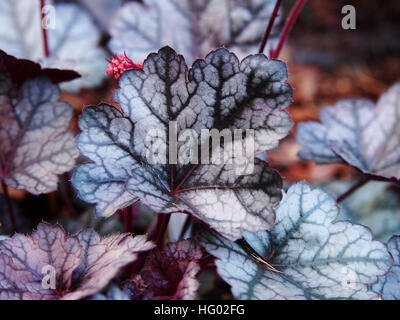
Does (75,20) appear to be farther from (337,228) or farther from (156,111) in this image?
Answer: (337,228)

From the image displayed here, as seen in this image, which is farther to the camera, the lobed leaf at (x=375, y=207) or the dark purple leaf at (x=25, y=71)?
the lobed leaf at (x=375, y=207)

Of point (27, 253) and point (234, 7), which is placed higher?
point (234, 7)

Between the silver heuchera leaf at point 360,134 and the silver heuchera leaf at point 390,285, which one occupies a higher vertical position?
the silver heuchera leaf at point 360,134

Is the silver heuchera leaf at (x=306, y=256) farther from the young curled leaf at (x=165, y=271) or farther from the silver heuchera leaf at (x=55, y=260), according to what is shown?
the silver heuchera leaf at (x=55, y=260)

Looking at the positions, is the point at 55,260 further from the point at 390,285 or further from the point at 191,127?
the point at 390,285

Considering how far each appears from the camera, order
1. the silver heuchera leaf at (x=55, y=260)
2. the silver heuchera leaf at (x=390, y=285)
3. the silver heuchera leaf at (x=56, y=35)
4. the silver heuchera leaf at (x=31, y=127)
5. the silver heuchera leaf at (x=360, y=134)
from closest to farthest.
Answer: the silver heuchera leaf at (x=55, y=260) → the silver heuchera leaf at (x=390, y=285) → the silver heuchera leaf at (x=31, y=127) → the silver heuchera leaf at (x=360, y=134) → the silver heuchera leaf at (x=56, y=35)

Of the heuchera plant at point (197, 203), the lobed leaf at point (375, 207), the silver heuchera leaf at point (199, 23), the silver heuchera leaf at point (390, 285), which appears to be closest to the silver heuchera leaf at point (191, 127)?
the heuchera plant at point (197, 203)

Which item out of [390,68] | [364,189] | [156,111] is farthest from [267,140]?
[390,68]
